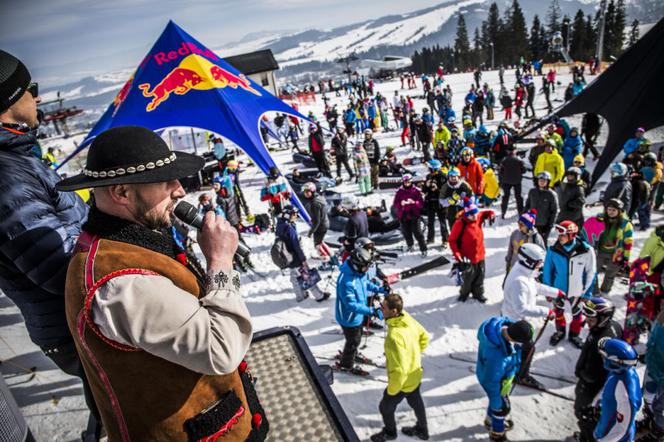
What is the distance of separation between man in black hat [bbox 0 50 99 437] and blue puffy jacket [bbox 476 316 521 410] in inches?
133

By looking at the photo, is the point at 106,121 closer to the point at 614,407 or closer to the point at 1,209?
the point at 1,209

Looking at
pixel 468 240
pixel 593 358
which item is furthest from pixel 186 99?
pixel 593 358

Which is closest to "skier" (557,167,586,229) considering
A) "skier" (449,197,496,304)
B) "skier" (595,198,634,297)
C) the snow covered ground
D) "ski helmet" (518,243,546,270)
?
"skier" (595,198,634,297)

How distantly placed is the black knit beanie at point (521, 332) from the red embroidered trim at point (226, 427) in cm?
267

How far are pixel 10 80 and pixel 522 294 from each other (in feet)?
15.8

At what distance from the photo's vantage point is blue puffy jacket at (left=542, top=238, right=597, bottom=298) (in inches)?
184

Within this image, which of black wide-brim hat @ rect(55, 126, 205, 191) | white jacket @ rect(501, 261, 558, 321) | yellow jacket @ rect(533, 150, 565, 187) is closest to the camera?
black wide-brim hat @ rect(55, 126, 205, 191)

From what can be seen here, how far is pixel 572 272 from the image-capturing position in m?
4.74

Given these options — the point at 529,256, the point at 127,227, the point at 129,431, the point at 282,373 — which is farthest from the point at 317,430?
the point at 529,256

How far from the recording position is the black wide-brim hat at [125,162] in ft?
4.09

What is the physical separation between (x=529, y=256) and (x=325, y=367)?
2799 millimetres

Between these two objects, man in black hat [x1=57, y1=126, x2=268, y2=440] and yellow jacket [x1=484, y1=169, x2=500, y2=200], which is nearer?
man in black hat [x1=57, y1=126, x2=268, y2=440]

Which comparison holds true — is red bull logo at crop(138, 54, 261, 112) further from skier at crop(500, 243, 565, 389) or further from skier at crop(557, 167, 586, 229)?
skier at crop(557, 167, 586, 229)

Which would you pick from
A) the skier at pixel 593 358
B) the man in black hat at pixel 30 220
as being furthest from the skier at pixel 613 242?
the man in black hat at pixel 30 220
